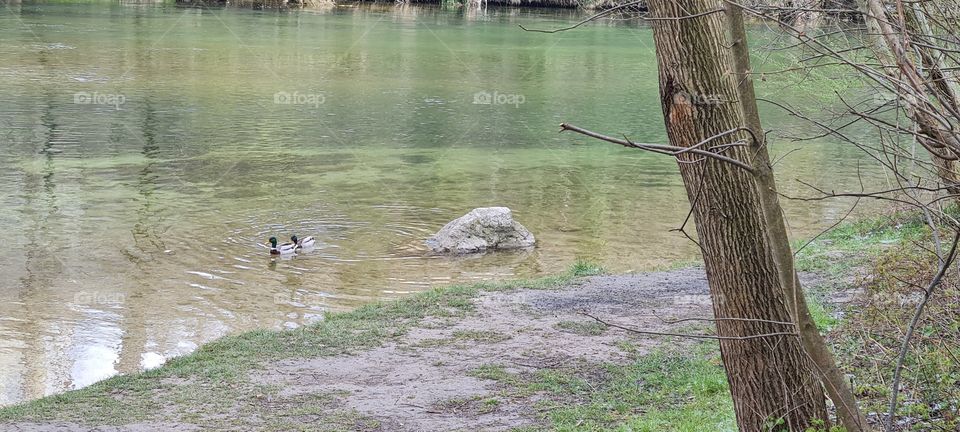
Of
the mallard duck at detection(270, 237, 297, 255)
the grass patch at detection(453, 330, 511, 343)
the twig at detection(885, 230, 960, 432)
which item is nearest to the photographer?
the twig at detection(885, 230, 960, 432)

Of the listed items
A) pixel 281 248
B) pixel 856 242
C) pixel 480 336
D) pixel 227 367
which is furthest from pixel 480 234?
pixel 227 367

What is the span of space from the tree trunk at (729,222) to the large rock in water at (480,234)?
30.8 ft

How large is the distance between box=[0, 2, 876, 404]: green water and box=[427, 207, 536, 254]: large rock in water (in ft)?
1.05

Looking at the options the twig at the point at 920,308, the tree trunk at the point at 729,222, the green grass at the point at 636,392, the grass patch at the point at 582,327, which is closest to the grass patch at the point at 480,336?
the grass patch at the point at 582,327

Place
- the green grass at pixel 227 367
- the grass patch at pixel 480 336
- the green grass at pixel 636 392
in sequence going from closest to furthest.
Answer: the green grass at pixel 636 392, the green grass at pixel 227 367, the grass patch at pixel 480 336

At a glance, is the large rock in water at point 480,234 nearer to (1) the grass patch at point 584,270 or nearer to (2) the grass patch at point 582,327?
(1) the grass patch at point 584,270

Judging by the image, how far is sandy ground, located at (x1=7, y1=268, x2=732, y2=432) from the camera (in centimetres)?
707

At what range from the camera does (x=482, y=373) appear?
8.06 metres

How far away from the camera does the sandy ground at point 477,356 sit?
7.07m

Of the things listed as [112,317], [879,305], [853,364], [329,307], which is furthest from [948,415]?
[112,317]

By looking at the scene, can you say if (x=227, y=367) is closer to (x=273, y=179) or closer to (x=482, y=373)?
(x=482, y=373)

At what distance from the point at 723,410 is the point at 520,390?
168 centimetres

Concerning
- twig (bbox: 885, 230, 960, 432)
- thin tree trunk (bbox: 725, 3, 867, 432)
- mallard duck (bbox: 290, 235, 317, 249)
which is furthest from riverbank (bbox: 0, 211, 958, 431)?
mallard duck (bbox: 290, 235, 317, 249)

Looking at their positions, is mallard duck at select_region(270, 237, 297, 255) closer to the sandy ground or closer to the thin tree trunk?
the sandy ground
